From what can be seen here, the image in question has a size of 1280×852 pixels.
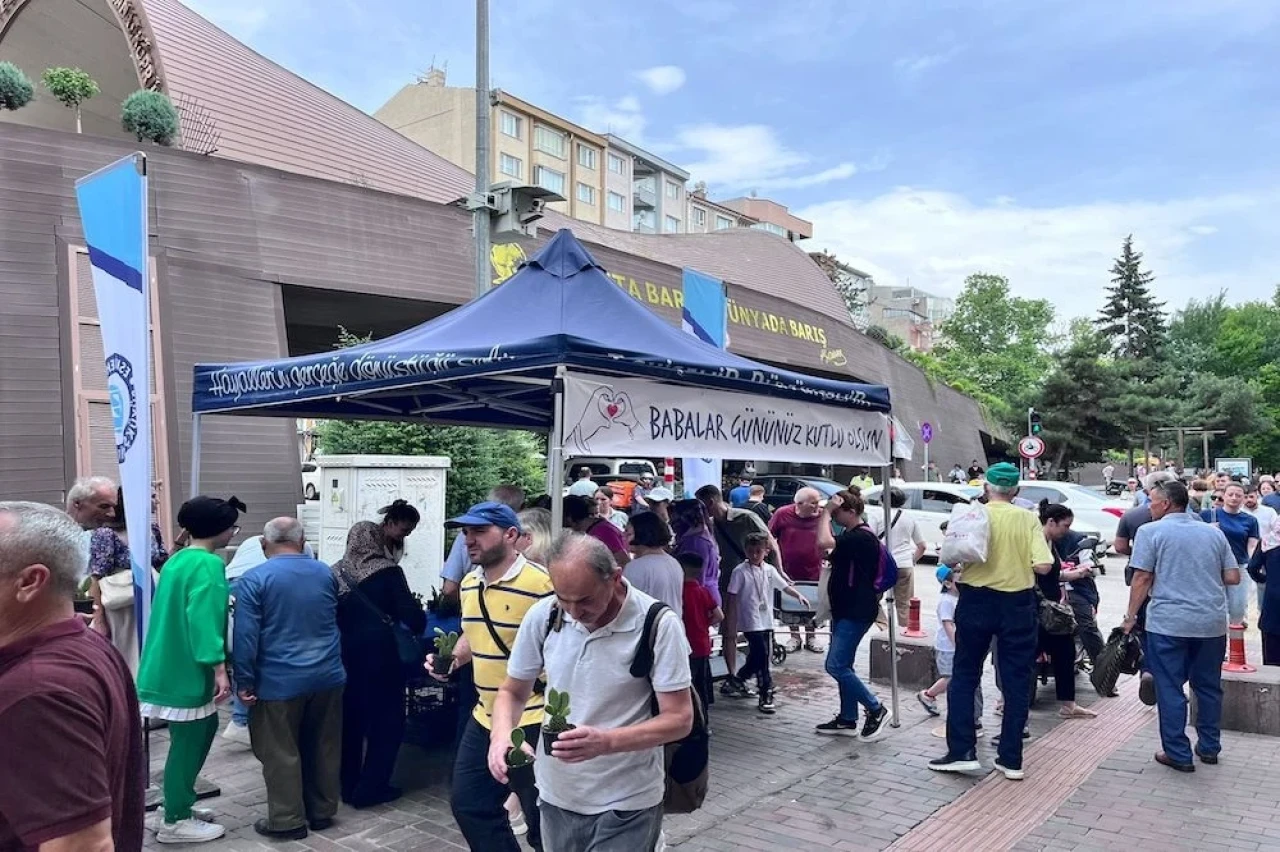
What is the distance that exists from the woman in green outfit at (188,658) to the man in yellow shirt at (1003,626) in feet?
13.3

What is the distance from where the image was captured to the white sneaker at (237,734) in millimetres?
6219

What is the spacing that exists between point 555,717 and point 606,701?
0.29 m

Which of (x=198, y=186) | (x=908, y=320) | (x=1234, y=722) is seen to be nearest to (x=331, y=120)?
(x=198, y=186)

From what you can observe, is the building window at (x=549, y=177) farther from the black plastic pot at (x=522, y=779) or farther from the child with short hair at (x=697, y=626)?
the black plastic pot at (x=522, y=779)

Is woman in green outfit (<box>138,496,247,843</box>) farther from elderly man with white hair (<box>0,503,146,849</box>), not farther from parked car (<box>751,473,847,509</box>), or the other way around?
parked car (<box>751,473,847,509</box>)

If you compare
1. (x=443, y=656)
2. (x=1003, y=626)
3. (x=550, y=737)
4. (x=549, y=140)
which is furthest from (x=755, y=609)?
(x=549, y=140)

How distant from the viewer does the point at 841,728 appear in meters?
6.43

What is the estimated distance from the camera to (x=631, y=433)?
4676 mm

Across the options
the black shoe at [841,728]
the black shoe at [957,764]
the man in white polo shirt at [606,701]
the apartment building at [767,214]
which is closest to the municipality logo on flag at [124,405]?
the man in white polo shirt at [606,701]

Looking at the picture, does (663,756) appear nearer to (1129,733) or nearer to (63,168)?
(1129,733)

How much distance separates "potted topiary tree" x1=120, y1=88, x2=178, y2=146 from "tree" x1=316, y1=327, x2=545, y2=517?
426cm

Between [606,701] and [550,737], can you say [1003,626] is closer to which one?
[606,701]

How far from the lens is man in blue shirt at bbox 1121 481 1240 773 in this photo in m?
5.48

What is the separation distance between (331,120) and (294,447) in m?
10.2
